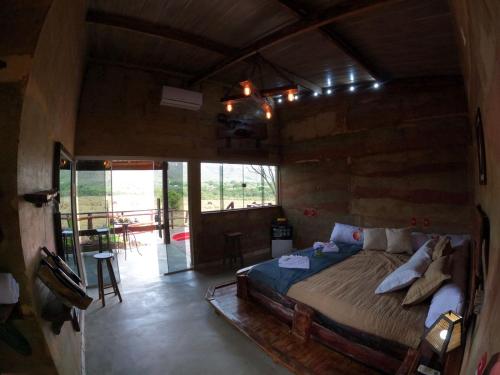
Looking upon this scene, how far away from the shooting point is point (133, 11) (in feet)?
8.48

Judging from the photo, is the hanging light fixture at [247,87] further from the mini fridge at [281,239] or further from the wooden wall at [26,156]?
the mini fridge at [281,239]

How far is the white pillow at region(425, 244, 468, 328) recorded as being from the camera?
5.89 ft

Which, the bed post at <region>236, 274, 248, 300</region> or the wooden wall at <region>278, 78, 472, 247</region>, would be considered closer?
the bed post at <region>236, 274, 248, 300</region>

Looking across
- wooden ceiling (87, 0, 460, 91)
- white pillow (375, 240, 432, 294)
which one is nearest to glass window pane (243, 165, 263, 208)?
wooden ceiling (87, 0, 460, 91)

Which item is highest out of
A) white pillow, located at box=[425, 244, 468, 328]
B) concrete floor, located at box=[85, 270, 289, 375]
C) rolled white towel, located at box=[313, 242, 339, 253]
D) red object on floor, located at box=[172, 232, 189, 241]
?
white pillow, located at box=[425, 244, 468, 328]

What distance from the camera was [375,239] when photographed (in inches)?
152

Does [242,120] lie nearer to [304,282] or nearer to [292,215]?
[292,215]

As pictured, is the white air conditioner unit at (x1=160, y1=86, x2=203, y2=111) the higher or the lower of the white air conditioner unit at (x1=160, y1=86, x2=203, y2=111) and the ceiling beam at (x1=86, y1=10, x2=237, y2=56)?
the lower

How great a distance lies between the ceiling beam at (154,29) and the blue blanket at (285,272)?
9.92ft

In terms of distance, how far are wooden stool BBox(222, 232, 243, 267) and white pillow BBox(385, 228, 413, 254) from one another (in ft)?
8.51

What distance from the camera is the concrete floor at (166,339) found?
222 centimetres

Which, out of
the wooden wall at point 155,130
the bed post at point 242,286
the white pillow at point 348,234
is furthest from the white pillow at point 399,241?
the wooden wall at point 155,130

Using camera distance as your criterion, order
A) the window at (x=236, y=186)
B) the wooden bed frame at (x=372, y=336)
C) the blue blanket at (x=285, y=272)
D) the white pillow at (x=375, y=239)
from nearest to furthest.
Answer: the wooden bed frame at (x=372, y=336), the blue blanket at (x=285, y=272), the white pillow at (x=375, y=239), the window at (x=236, y=186)

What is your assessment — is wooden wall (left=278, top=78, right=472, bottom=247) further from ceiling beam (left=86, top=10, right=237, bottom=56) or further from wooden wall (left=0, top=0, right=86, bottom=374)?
wooden wall (left=0, top=0, right=86, bottom=374)
